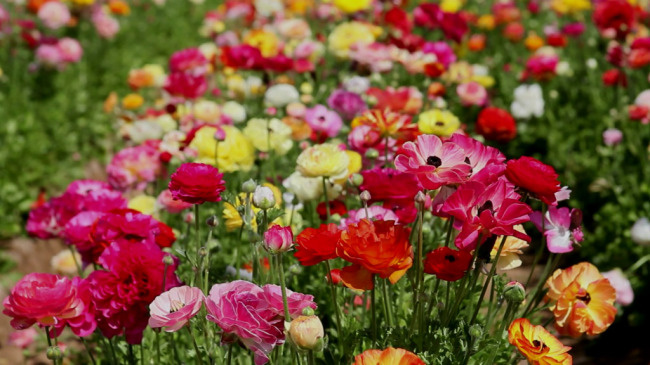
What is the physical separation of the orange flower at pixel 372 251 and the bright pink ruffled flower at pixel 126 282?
0.41 m

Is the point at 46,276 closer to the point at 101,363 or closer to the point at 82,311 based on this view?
the point at 82,311

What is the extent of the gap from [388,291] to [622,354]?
1767mm

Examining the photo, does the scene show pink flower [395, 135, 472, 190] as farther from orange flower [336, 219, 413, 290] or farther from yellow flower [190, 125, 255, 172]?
yellow flower [190, 125, 255, 172]

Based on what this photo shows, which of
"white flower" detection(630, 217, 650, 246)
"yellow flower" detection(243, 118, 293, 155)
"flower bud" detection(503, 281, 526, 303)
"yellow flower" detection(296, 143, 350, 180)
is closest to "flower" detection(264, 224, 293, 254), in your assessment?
"flower bud" detection(503, 281, 526, 303)

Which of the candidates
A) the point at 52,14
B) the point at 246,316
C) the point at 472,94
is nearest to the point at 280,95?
the point at 472,94

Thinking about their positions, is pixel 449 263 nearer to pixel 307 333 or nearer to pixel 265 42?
pixel 307 333

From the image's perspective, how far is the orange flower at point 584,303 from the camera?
149 cm

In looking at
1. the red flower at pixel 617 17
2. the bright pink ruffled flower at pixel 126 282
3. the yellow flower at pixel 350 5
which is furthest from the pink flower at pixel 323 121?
the red flower at pixel 617 17

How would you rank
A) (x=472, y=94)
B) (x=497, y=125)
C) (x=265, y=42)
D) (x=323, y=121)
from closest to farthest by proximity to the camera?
(x=323, y=121), (x=497, y=125), (x=472, y=94), (x=265, y=42)

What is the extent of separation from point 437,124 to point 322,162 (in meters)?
0.72

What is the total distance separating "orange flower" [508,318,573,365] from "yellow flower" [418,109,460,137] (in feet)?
3.82

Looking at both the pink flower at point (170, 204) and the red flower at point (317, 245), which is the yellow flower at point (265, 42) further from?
the red flower at point (317, 245)

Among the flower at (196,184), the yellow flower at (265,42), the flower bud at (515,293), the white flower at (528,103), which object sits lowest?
the white flower at (528,103)

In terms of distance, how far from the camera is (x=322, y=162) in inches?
71.5
